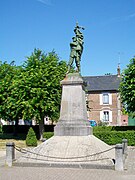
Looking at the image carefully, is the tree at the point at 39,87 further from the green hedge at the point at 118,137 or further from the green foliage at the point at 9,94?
the green hedge at the point at 118,137

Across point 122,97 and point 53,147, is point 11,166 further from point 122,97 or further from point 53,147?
point 122,97

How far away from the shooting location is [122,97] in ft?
91.3

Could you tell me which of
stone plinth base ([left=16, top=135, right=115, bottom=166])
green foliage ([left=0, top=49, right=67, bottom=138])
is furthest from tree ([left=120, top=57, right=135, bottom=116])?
stone plinth base ([left=16, top=135, right=115, bottom=166])

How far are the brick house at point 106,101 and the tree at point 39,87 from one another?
17.7m

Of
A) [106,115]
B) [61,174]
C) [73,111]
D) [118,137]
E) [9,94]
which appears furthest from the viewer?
[106,115]

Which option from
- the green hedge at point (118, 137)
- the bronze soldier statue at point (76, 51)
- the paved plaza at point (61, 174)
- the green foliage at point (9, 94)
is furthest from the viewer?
the green foliage at point (9, 94)

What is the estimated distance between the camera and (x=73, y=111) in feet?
47.1

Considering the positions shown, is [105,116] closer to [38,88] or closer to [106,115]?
[106,115]

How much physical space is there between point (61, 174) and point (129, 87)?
57.5 feet

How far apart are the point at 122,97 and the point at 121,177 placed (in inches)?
730

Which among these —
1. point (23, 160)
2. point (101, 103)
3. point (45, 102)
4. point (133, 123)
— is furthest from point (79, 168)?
point (133, 123)

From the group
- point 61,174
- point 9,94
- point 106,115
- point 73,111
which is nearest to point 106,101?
point 106,115

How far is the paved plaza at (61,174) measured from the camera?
31.7ft

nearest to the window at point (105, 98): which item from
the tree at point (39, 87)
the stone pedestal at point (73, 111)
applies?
the tree at point (39, 87)
